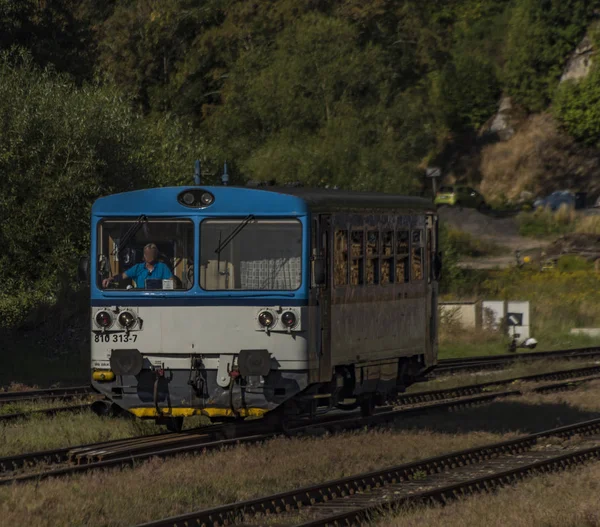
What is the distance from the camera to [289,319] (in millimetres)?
14812

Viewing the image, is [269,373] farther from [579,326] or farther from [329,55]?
[329,55]

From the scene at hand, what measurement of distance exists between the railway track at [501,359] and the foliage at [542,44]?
192 feet

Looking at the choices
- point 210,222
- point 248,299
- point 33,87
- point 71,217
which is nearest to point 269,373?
point 248,299

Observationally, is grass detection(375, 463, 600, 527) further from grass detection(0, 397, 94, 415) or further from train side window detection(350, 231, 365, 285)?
grass detection(0, 397, 94, 415)

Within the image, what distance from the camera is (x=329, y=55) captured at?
194 feet

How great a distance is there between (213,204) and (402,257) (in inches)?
137

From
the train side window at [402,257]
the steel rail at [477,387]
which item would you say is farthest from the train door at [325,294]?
the steel rail at [477,387]

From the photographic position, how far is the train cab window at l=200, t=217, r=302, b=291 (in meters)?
15.0

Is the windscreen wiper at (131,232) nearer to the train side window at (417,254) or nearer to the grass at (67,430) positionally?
the grass at (67,430)

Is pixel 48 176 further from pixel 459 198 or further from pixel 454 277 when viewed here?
pixel 459 198

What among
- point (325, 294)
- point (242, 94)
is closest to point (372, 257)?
point (325, 294)

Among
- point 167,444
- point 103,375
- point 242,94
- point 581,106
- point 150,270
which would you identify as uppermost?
point 581,106

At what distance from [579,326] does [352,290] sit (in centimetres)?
2616

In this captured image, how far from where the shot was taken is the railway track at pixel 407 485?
11.0 metres
